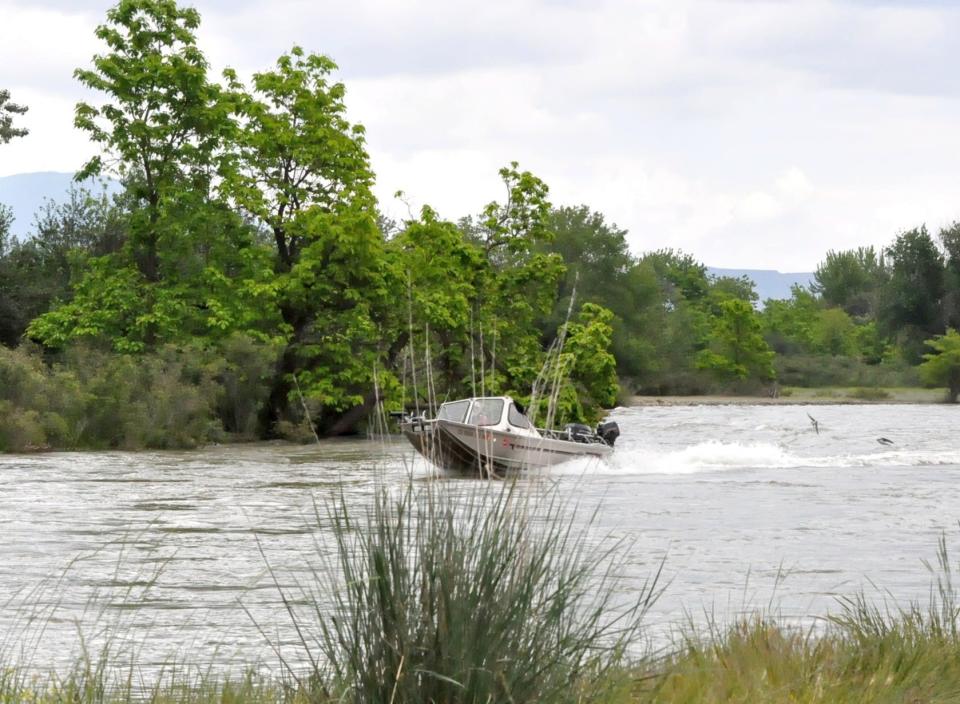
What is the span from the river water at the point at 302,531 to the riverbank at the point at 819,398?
171 ft

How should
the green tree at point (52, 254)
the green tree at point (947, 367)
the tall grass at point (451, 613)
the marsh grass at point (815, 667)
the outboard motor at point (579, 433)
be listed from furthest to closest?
1. the green tree at point (947, 367)
2. the green tree at point (52, 254)
3. the outboard motor at point (579, 433)
4. the marsh grass at point (815, 667)
5. the tall grass at point (451, 613)

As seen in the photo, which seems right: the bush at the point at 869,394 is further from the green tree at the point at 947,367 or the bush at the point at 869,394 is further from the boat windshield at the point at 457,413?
the boat windshield at the point at 457,413

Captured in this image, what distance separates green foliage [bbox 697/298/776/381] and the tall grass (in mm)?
104638

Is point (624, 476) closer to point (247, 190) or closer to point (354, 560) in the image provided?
point (247, 190)

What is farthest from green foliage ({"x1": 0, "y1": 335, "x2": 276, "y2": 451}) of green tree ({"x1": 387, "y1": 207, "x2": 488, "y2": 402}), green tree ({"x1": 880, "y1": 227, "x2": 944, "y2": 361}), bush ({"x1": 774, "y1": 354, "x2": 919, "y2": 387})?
green tree ({"x1": 880, "y1": 227, "x2": 944, "y2": 361})

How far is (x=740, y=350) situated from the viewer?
11031cm

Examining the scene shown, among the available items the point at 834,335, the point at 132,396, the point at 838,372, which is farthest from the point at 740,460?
the point at 834,335

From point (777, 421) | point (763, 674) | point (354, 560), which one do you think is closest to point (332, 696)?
point (354, 560)

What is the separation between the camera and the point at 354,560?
5738 mm

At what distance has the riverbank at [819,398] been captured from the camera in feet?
307

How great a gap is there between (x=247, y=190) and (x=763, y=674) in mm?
38499

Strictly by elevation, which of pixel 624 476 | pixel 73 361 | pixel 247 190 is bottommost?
pixel 624 476

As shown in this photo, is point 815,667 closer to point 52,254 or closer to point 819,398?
point 52,254

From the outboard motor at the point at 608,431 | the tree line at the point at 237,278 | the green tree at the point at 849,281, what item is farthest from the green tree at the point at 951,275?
the outboard motor at the point at 608,431
